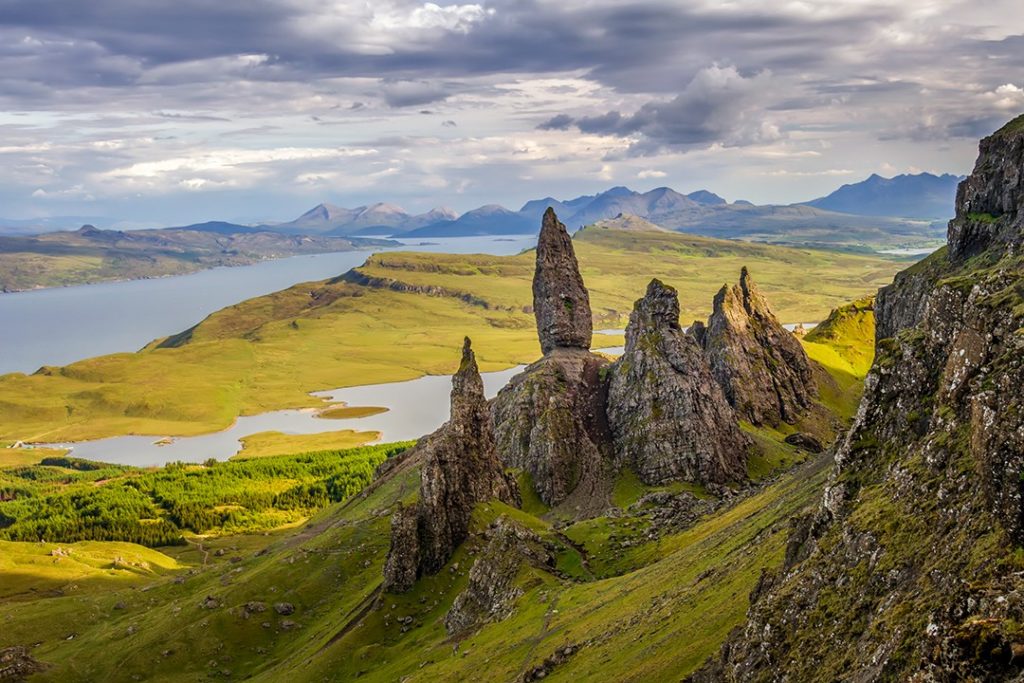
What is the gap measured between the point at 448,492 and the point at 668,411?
62461mm

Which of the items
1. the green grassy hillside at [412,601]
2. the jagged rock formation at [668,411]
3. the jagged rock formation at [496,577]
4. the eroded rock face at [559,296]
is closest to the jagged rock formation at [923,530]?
the green grassy hillside at [412,601]

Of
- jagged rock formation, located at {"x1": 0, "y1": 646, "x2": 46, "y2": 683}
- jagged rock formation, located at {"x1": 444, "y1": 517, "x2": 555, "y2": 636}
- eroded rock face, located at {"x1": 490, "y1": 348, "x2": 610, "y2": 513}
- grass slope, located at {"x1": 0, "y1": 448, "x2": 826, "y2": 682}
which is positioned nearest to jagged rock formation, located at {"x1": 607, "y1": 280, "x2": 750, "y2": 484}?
eroded rock face, located at {"x1": 490, "y1": 348, "x2": 610, "y2": 513}

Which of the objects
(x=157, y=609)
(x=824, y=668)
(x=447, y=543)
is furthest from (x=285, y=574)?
(x=824, y=668)

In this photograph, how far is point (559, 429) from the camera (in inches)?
6614

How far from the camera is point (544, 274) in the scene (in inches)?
7746

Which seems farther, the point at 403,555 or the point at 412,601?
the point at 403,555

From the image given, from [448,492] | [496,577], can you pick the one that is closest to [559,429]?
[448,492]

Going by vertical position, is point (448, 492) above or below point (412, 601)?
above

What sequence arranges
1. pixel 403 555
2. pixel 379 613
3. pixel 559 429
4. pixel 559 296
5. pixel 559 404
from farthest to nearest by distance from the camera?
pixel 559 296, pixel 559 404, pixel 559 429, pixel 403 555, pixel 379 613

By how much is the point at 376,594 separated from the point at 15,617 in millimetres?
84478

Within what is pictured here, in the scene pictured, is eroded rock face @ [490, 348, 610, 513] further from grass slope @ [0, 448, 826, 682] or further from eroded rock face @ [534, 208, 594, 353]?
grass slope @ [0, 448, 826, 682]

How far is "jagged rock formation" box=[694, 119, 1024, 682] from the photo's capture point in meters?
29.0

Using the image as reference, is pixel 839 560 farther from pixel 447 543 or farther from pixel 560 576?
pixel 447 543

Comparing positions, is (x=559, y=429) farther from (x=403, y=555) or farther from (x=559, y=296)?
(x=403, y=555)
